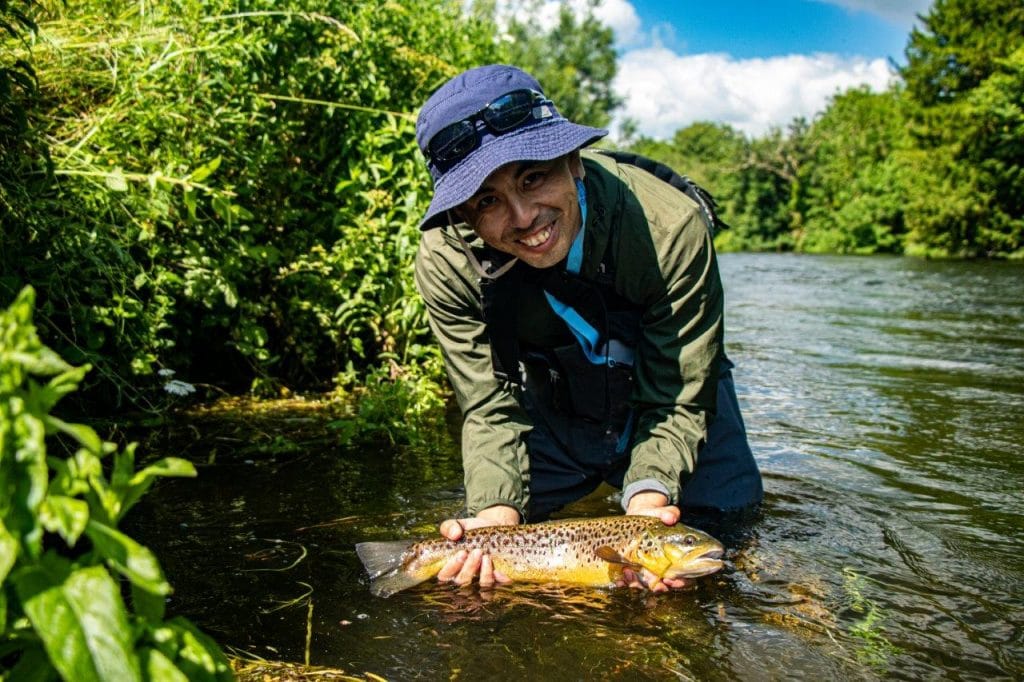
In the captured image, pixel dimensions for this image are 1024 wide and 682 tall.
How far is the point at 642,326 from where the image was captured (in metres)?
3.82

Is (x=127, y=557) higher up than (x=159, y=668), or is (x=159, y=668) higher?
(x=127, y=557)

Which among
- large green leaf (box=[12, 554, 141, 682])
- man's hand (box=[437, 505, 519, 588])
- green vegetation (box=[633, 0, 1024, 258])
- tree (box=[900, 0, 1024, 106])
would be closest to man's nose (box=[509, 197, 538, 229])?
man's hand (box=[437, 505, 519, 588])

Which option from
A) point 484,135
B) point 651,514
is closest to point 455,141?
point 484,135

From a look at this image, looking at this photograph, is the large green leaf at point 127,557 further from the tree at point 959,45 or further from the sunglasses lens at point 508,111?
the tree at point 959,45

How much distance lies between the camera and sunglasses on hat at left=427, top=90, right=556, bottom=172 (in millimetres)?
3299

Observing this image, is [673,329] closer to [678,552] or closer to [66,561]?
[678,552]

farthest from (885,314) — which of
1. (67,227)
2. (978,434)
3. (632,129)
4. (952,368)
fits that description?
(632,129)

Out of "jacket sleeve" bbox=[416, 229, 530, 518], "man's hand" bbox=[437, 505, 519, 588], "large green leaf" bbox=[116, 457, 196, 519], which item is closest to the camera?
"large green leaf" bbox=[116, 457, 196, 519]

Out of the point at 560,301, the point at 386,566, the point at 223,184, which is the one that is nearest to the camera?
the point at 386,566

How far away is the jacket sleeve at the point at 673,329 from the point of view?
360cm

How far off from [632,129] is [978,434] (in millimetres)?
44538

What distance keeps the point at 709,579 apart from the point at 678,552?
1.80 ft

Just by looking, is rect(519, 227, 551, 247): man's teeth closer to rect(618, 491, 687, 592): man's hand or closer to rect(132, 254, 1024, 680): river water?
rect(618, 491, 687, 592): man's hand

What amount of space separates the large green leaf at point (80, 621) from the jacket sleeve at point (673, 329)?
2.62 meters
